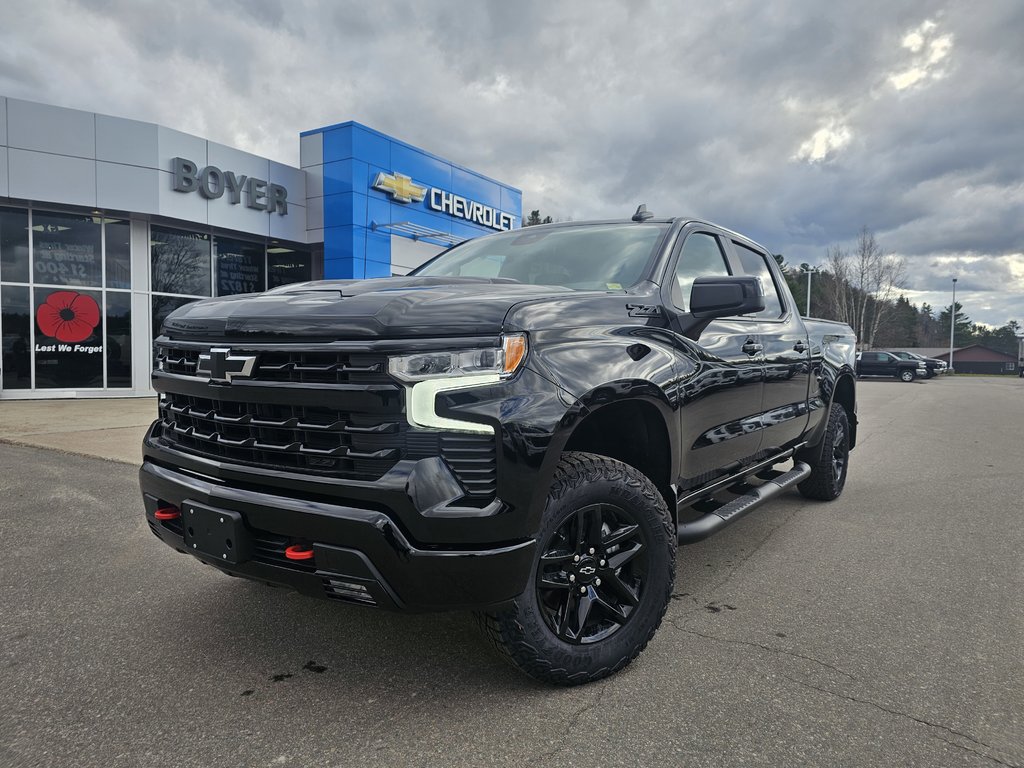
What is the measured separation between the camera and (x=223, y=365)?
2.41 metres

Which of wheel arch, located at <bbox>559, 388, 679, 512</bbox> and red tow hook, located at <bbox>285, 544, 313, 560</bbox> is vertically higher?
wheel arch, located at <bbox>559, 388, 679, 512</bbox>

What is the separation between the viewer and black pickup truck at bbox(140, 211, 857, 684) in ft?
6.93

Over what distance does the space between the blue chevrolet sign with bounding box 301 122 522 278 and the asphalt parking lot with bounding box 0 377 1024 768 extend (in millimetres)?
13803

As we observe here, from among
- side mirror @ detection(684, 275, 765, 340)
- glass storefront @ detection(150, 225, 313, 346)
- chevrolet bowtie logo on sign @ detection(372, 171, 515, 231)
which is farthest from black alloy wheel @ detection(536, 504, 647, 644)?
Answer: chevrolet bowtie logo on sign @ detection(372, 171, 515, 231)

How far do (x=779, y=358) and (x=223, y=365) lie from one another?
121 inches

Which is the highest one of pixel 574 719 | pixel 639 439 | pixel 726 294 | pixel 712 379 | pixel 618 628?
pixel 726 294

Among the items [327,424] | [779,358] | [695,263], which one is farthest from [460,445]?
[779,358]

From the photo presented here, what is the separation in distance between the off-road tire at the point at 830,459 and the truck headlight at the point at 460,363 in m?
3.74

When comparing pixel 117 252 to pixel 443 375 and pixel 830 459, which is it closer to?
pixel 830 459

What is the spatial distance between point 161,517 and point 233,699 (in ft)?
2.44

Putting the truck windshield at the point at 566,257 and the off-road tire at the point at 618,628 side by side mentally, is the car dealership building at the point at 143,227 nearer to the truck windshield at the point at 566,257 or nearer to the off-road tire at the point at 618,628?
the truck windshield at the point at 566,257

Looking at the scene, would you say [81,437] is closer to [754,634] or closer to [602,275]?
[602,275]

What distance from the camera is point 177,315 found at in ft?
9.32

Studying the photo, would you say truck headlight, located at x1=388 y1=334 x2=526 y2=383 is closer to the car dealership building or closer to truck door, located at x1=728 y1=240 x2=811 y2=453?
truck door, located at x1=728 y1=240 x2=811 y2=453
